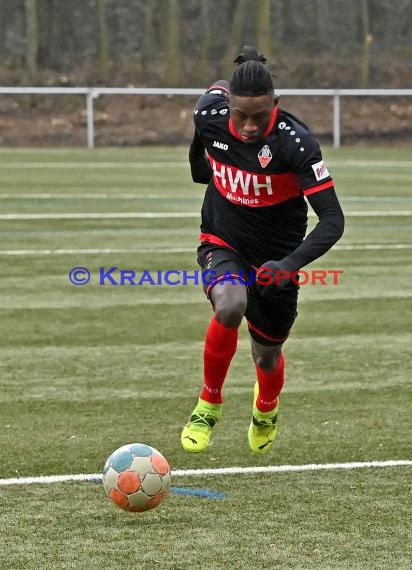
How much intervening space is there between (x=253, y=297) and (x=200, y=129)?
957 mm

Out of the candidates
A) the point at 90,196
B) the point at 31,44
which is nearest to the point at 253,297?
the point at 90,196

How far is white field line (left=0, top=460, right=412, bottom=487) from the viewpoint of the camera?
656 centimetres

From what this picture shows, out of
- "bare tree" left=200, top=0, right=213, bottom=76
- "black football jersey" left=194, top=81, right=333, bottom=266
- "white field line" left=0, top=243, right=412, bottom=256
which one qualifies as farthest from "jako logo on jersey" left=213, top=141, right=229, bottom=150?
"bare tree" left=200, top=0, right=213, bottom=76

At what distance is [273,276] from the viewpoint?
650 cm

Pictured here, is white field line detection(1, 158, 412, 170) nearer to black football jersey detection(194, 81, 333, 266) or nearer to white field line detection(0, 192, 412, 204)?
white field line detection(0, 192, 412, 204)

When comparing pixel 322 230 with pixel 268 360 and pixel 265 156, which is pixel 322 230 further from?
pixel 268 360

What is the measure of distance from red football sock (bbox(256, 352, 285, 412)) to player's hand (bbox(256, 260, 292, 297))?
90cm

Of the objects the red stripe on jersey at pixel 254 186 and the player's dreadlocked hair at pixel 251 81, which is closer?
the player's dreadlocked hair at pixel 251 81

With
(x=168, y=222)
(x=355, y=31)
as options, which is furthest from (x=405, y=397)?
(x=355, y=31)

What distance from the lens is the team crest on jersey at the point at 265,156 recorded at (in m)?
6.71

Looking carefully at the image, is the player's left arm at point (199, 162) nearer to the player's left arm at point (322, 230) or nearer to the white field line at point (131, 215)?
the player's left arm at point (322, 230)

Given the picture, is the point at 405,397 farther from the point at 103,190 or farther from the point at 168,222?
the point at 103,190

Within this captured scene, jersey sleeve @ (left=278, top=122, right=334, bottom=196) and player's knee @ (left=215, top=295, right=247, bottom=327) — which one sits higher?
jersey sleeve @ (left=278, top=122, right=334, bottom=196)

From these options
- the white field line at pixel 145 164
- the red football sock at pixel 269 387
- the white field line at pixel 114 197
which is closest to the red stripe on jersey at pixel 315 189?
the red football sock at pixel 269 387
